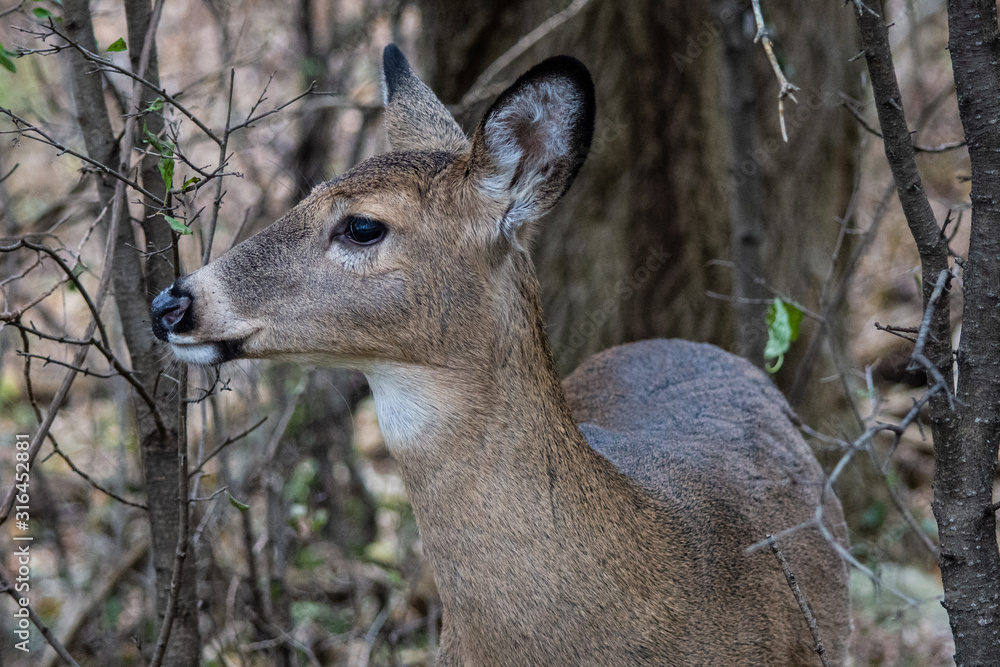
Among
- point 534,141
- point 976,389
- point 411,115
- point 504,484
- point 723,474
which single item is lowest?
point 723,474

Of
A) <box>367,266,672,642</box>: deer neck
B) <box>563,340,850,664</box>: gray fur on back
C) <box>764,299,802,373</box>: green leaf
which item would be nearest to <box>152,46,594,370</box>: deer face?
<box>367,266,672,642</box>: deer neck

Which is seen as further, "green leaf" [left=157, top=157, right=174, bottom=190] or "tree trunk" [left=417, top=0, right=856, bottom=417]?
"tree trunk" [left=417, top=0, right=856, bottom=417]

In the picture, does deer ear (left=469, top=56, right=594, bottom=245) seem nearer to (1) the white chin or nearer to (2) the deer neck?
(2) the deer neck

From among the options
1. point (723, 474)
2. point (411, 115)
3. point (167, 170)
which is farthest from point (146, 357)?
point (723, 474)

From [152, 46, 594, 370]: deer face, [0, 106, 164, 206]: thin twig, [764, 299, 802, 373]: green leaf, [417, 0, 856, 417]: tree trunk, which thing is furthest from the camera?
[417, 0, 856, 417]: tree trunk

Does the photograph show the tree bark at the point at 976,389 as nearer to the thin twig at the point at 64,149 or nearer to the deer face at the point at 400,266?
the deer face at the point at 400,266

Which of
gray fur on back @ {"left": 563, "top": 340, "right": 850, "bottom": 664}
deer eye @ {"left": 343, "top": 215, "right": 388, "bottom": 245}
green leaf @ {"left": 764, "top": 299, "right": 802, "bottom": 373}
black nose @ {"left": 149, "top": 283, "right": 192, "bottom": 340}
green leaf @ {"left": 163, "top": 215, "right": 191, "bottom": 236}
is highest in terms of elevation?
green leaf @ {"left": 163, "top": 215, "right": 191, "bottom": 236}

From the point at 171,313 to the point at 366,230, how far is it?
61 centimetres

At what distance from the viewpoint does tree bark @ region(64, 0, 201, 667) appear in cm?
326

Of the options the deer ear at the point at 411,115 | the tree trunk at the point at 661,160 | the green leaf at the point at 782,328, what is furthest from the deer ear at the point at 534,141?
the tree trunk at the point at 661,160

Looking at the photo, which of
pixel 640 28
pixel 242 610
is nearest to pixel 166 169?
pixel 242 610

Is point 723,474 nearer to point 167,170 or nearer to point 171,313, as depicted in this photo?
point 171,313

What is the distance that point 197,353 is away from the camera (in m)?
2.80

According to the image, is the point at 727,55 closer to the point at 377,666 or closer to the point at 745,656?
the point at 745,656
